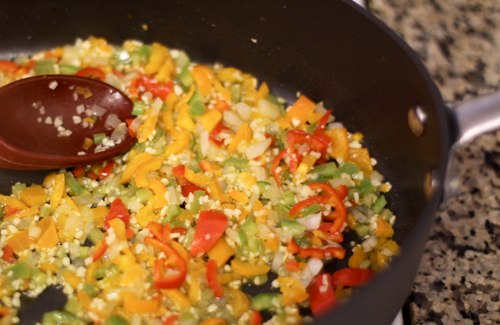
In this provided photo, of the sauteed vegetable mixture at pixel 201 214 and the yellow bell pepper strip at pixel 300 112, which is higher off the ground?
the yellow bell pepper strip at pixel 300 112

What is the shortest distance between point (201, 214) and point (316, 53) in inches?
19.4

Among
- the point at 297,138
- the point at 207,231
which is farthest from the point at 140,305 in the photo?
the point at 297,138

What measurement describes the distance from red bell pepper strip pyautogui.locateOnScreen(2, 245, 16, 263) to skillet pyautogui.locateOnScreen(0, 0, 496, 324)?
0.58 feet

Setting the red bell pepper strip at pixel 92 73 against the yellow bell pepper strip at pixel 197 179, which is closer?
the yellow bell pepper strip at pixel 197 179

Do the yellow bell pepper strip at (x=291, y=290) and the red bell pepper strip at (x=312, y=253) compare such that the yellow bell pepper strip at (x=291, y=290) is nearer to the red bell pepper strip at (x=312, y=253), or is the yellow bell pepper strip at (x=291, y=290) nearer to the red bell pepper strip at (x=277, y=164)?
the red bell pepper strip at (x=312, y=253)

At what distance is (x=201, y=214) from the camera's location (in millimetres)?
1514

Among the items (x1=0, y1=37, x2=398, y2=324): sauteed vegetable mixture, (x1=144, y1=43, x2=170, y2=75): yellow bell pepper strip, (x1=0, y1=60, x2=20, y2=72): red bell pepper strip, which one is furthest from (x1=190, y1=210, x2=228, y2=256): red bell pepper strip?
(x1=0, y1=60, x2=20, y2=72): red bell pepper strip

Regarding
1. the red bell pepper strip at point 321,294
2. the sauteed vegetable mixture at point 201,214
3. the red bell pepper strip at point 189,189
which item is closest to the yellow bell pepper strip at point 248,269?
the sauteed vegetable mixture at point 201,214

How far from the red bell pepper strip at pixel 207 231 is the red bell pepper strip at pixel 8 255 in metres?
0.38

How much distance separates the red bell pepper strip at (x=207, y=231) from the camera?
146 cm

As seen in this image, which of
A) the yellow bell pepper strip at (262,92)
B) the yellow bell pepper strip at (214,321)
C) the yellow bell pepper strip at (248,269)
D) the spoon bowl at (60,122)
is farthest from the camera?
the yellow bell pepper strip at (262,92)

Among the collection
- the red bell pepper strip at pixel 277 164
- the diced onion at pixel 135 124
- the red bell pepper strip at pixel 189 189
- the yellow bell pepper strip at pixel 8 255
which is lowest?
the yellow bell pepper strip at pixel 8 255

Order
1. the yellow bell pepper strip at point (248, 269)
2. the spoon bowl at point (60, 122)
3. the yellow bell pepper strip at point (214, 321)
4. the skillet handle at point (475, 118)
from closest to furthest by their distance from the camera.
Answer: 1. the skillet handle at point (475, 118)
2. the yellow bell pepper strip at point (214, 321)
3. the yellow bell pepper strip at point (248, 269)
4. the spoon bowl at point (60, 122)

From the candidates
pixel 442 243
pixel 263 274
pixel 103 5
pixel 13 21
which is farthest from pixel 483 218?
pixel 13 21
